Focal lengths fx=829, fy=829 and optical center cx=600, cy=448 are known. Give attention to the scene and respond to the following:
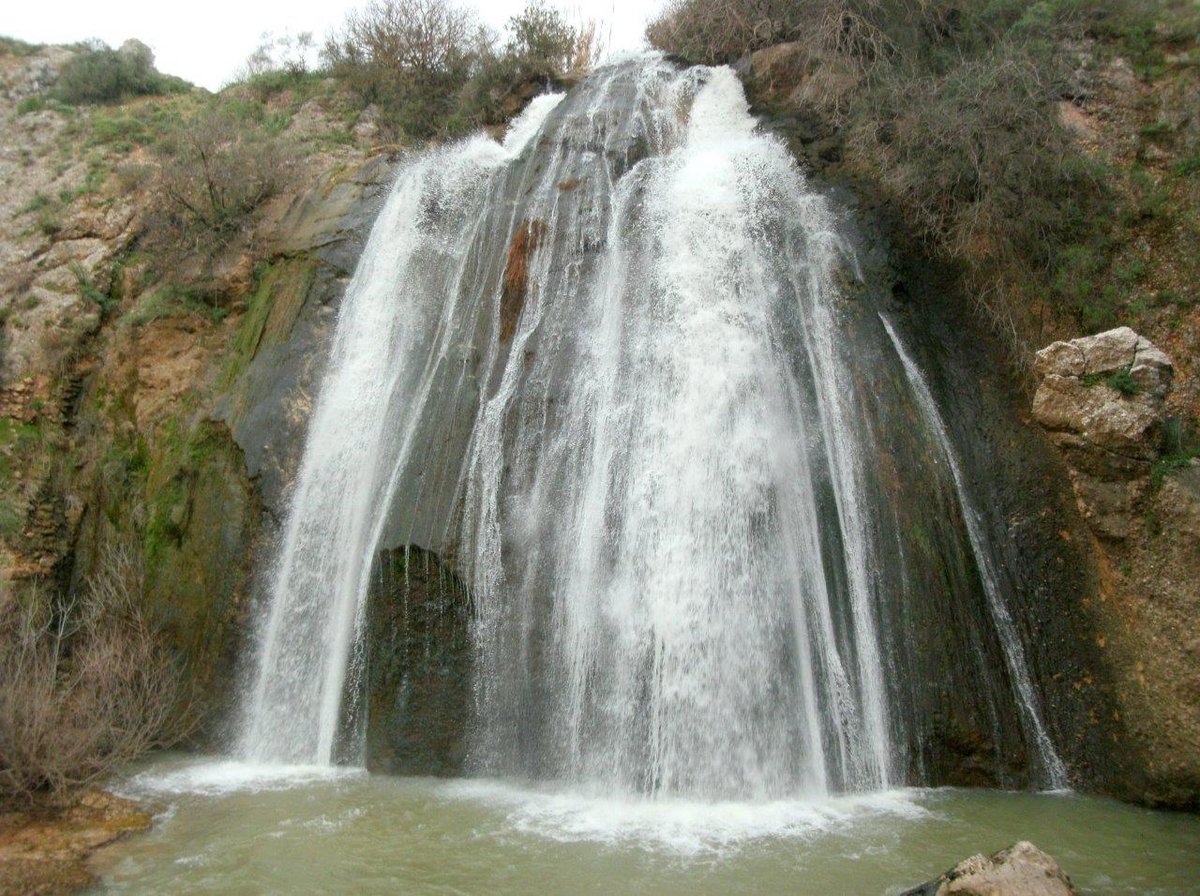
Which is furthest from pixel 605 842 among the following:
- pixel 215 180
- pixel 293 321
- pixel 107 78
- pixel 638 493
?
pixel 107 78

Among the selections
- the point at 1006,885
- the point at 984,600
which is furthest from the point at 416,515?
the point at 1006,885

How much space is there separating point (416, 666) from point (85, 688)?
3.40 m

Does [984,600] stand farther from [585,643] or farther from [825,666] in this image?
[585,643]

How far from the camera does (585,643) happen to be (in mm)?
8797

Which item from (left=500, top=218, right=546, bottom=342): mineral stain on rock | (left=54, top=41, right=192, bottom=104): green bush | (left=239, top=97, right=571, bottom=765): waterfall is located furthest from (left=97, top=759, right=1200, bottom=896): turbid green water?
(left=54, top=41, right=192, bottom=104): green bush

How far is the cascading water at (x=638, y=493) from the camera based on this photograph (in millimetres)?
8219

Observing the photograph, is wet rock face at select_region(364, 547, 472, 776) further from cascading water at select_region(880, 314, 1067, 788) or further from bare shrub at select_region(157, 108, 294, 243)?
bare shrub at select_region(157, 108, 294, 243)

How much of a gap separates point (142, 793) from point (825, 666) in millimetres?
6896

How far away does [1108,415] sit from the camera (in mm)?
8289

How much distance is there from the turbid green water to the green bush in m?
19.1

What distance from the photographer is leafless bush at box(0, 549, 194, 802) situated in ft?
25.0

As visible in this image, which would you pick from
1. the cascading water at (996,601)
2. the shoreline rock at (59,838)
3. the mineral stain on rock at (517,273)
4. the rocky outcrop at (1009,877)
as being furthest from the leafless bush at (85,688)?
the cascading water at (996,601)

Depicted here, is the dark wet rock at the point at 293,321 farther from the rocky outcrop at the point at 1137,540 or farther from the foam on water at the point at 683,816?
the rocky outcrop at the point at 1137,540

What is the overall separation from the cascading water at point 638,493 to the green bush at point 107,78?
1257 centimetres
